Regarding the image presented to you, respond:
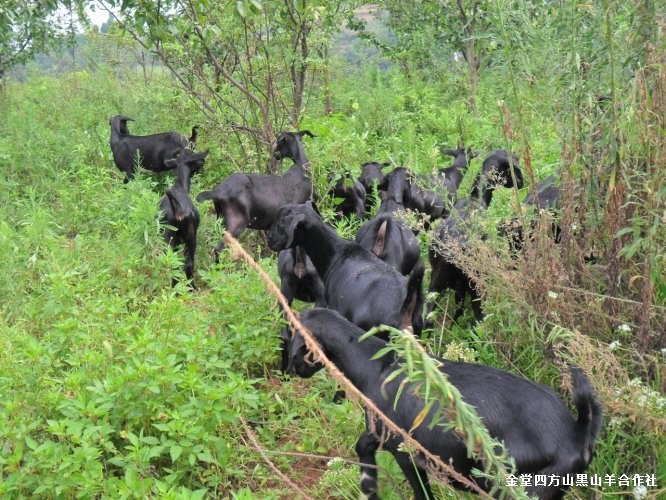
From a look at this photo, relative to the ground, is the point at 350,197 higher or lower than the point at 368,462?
higher

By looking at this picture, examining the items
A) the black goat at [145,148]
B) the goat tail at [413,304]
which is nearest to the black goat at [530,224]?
the goat tail at [413,304]

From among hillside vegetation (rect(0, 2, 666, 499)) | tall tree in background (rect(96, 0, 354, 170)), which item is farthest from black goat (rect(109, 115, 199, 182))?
hillside vegetation (rect(0, 2, 666, 499))

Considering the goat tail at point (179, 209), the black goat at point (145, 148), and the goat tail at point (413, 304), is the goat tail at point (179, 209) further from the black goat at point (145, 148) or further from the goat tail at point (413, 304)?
the goat tail at point (413, 304)

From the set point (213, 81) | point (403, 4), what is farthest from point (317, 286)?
point (403, 4)

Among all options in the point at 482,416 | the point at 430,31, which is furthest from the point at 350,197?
the point at 430,31

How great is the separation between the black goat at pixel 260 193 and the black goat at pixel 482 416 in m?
3.82

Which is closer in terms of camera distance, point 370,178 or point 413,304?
point 413,304

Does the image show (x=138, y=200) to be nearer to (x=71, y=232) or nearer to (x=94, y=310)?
(x=71, y=232)

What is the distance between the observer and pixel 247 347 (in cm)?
482

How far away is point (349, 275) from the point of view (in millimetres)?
5031

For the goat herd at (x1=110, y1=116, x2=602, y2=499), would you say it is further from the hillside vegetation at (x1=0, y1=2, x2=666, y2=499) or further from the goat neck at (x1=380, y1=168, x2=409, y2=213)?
the hillside vegetation at (x1=0, y1=2, x2=666, y2=499)

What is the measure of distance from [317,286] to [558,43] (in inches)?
94.7

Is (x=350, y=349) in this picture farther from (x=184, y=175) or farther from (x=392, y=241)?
(x=184, y=175)

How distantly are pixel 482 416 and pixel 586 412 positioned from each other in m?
0.41
